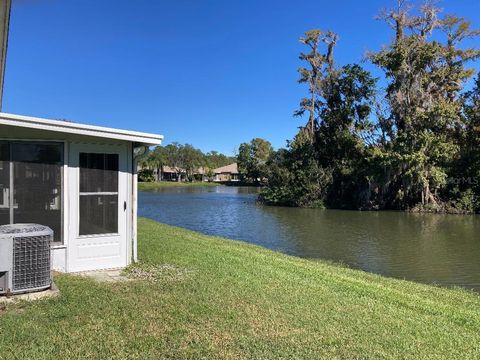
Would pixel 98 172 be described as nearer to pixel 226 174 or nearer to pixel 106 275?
pixel 106 275

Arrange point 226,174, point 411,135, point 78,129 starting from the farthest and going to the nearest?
point 226,174 → point 411,135 → point 78,129

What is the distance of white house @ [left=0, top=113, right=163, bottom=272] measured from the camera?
5977 mm

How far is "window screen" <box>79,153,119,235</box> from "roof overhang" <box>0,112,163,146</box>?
39 centimetres

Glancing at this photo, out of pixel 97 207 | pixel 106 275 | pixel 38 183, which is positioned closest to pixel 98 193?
pixel 97 207

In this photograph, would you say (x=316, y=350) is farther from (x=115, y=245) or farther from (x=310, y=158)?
(x=310, y=158)

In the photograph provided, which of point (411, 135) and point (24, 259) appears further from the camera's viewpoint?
point (411, 135)

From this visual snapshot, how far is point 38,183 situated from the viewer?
6.16m

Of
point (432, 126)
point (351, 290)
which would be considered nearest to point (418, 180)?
point (432, 126)

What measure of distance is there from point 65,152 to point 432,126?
92.8 ft

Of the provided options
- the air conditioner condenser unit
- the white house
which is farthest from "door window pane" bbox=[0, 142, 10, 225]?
the air conditioner condenser unit

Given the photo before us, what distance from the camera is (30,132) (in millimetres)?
5996

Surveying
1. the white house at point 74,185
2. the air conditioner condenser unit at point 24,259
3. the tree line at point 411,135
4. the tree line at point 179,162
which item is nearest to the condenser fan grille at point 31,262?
the air conditioner condenser unit at point 24,259

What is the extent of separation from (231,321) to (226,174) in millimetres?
105863

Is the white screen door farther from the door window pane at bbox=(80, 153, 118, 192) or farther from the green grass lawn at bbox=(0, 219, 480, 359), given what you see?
the green grass lawn at bbox=(0, 219, 480, 359)
